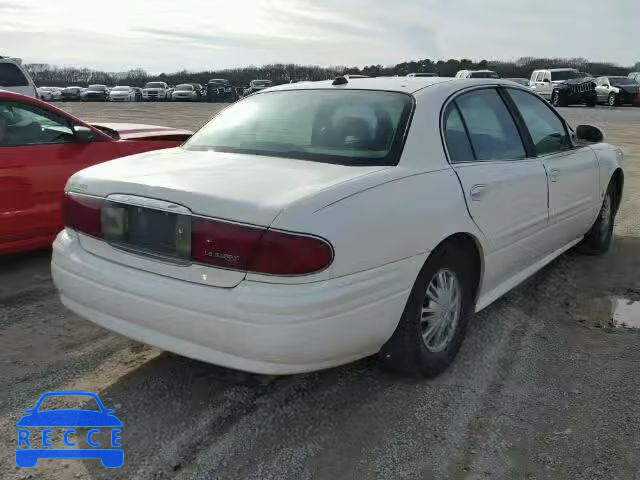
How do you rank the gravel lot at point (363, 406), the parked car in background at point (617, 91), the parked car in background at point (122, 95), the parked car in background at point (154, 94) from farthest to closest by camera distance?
the parked car in background at point (154, 94)
the parked car in background at point (122, 95)
the parked car in background at point (617, 91)
the gravel lot at point (363, 406)

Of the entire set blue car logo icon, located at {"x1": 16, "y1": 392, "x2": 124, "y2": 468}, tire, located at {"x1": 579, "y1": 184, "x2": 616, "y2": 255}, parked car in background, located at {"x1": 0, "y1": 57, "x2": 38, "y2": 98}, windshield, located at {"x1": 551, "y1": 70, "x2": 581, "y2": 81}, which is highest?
windshield, located at {"x1": 551, "y1": 70, "x2": 581, "y2": 81}

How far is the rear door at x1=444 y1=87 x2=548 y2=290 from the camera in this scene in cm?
329

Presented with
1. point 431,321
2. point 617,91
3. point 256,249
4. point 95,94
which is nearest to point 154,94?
point 95,94

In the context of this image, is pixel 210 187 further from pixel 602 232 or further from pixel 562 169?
pixel 602 232

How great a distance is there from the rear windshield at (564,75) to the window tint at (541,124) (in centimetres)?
3109

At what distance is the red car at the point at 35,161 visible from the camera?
4.71 m

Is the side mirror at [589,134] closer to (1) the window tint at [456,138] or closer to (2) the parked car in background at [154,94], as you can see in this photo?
(1) the window tint at [456,138]

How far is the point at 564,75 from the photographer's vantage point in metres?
32.9

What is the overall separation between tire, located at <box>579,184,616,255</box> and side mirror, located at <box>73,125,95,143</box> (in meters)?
4.37

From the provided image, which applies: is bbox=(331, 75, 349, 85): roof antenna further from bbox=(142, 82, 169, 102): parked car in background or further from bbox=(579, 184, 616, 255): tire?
Answer: bbox=(142, 82, 169, 102): parked car in background

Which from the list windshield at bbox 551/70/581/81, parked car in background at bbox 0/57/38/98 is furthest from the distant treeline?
parked car in background at bbox 0/57/38/98

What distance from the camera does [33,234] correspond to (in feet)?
Answer: 16.0

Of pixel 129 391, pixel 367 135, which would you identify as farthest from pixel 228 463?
pixel 367 135

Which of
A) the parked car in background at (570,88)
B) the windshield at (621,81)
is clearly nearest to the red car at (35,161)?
the parked car in background at (570,88)
